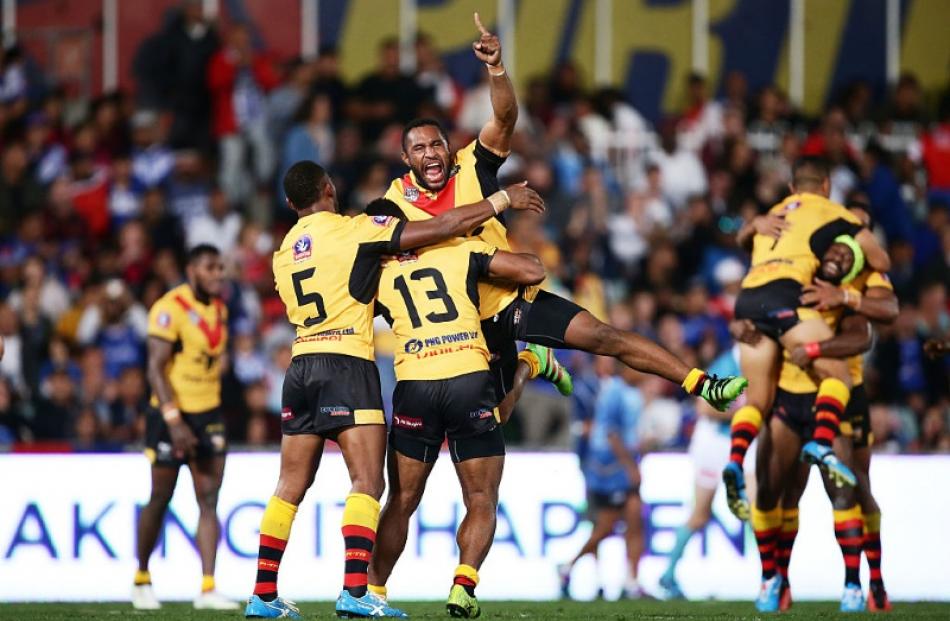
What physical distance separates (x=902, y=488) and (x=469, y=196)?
6.38m

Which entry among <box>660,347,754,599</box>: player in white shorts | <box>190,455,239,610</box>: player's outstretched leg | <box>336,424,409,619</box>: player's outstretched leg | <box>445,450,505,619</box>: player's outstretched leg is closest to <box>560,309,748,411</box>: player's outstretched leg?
<box>445,450,505,619</box>: player's outstretched leg

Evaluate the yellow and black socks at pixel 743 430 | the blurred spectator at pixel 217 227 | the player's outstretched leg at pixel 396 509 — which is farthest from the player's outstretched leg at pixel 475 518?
the blurred spectator at pixel 217 227

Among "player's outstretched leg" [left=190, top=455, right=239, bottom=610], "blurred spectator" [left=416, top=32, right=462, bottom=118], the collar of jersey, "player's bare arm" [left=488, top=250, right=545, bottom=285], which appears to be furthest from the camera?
"blurred spectator" [left=416, top=32, right=462, bottom=118]

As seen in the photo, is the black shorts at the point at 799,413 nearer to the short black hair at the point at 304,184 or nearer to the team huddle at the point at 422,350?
the team huddle at the point at 422,350

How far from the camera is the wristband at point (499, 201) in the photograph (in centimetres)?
1104

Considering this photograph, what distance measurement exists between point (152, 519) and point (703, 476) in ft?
16.2

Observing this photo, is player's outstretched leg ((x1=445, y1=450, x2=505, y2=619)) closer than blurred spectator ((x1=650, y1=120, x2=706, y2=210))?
Yes

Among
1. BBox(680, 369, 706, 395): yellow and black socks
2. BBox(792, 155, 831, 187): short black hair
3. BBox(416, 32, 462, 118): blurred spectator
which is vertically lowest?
BBox(680, 369, 706, 395): yellow and black socks

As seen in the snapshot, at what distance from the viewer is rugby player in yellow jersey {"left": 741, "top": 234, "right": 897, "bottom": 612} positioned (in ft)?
42.5

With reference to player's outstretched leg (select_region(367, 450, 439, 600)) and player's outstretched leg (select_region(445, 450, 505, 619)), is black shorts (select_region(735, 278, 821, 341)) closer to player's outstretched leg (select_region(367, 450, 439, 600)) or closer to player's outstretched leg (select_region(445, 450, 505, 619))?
player's outstretched leg (select_region(445, 450, 505, 619))

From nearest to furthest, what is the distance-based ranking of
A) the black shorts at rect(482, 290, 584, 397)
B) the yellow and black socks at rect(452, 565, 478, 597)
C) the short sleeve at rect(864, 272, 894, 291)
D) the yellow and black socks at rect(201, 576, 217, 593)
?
the yellow and black socks at rect(452, 565, 478, 597), the black shorts at rect(482, 290, 584, 397), the short sleeve at rect(864, 272, 894, 291), the yellow and black socks at rect(201, 576, 217, 593)

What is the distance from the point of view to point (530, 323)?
11.4 meters

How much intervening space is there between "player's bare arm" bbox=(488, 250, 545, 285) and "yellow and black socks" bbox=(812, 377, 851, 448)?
2.66 m

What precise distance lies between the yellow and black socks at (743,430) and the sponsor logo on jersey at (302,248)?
3.74 m
